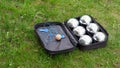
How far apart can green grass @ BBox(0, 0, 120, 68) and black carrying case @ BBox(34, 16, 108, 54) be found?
8cm

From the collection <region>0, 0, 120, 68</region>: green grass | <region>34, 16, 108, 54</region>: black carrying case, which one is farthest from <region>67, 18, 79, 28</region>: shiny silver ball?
<region>0, 0, 120, 68</region>: green grass

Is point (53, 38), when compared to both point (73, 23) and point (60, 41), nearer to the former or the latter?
point (60, 41)

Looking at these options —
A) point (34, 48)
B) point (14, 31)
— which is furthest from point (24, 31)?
point (34, 48)

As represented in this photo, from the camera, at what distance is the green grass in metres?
3.01

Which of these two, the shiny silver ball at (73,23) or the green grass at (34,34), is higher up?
the shiny silver ball at (73,23)

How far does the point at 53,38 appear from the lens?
10.4 ft

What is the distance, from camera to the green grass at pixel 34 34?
301 centimetres

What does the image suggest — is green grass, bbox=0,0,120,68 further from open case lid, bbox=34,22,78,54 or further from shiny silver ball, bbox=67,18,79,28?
shiny silver ball, bbox=67,18,79,28

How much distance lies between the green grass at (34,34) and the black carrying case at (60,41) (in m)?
0.08

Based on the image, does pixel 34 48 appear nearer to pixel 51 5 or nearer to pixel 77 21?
pixel 77 21

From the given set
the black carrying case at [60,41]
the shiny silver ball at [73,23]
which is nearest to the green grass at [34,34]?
the black carrying case at [60,41]

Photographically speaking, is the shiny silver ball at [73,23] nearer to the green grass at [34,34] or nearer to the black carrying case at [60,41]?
the black carrying case at [60,41]

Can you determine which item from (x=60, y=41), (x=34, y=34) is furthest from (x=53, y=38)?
(x=34, y=34)

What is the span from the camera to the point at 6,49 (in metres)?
3.10
